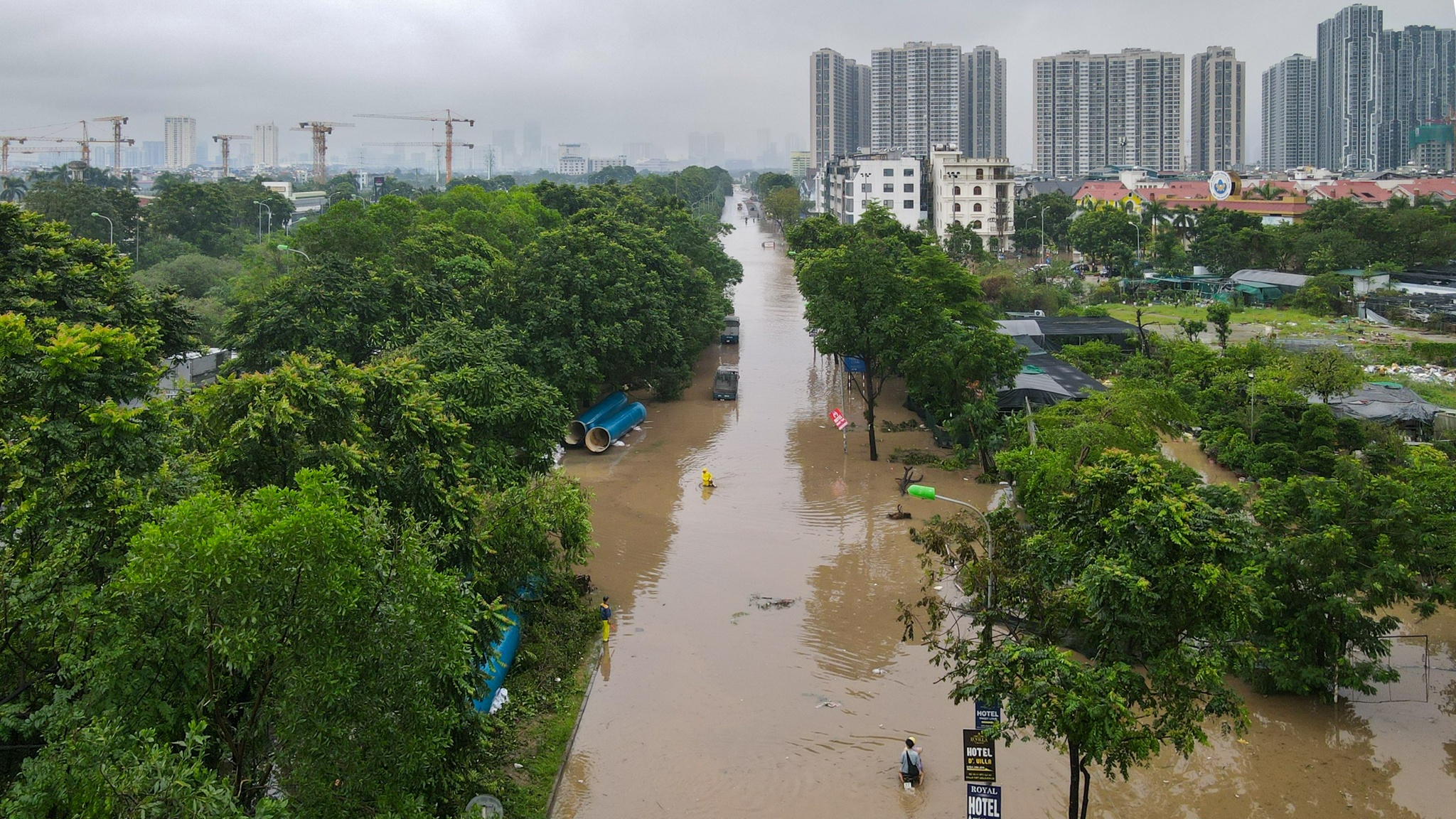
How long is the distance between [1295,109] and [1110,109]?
163 feet

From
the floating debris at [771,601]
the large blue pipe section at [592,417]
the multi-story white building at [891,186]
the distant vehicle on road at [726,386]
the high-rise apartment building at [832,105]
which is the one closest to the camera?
the floating debris at [771,601]

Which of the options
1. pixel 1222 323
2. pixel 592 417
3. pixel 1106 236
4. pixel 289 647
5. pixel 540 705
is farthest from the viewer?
pixel 1106 236

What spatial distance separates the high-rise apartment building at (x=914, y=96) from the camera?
139 metres

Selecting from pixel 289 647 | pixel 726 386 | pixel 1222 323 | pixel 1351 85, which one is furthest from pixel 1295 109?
pixel 289 647

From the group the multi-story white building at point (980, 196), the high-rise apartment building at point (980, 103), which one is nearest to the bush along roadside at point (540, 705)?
the multi-story white building at point (980, 196)

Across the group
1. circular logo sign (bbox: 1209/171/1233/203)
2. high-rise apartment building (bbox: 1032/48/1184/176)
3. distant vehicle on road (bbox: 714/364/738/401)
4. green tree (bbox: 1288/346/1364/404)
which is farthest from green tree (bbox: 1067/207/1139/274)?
high-rise apartment building (bbox: 1032/48/1184/176)

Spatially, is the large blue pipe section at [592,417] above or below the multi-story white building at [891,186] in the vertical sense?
below

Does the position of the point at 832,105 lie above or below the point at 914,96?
above

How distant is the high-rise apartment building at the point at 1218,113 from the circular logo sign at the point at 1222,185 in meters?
69.1

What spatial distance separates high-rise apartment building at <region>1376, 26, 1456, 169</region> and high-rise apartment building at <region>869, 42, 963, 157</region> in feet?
185

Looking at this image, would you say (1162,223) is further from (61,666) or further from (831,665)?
(61,666)

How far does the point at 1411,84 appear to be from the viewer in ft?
489

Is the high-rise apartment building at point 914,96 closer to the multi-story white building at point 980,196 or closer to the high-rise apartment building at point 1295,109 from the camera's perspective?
the high-rise apartment building at point 1295,109

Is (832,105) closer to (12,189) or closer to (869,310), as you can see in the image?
(12,189)
